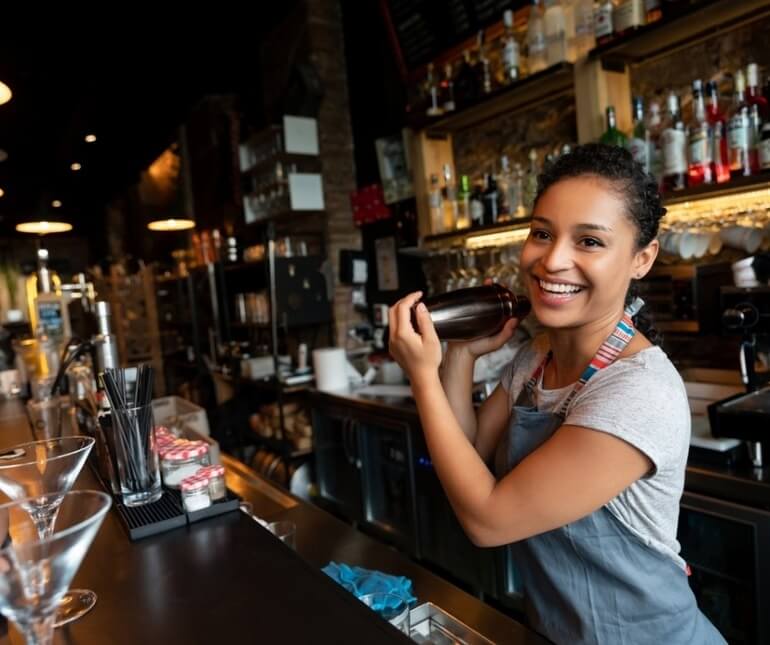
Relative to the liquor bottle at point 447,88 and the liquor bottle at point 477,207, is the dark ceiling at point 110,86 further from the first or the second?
the liquor bottle at point 477,207

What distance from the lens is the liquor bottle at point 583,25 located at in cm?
233

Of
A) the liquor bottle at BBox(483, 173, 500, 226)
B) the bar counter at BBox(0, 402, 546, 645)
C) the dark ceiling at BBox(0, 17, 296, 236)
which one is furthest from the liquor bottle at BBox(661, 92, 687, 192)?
the dark ceiling at BBox(0, 17, 296, 236)

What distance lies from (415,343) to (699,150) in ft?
5.34

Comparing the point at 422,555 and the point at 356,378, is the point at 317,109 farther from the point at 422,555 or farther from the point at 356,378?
the point at 422,555

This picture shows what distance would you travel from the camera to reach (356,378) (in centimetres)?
357

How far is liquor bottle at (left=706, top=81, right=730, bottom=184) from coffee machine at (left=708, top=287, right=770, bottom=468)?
0.45 m

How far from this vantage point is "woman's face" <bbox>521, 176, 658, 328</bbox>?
98cm

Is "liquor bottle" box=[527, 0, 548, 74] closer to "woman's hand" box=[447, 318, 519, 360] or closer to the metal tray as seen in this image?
"woman's hand" box=[447, 318, 519, 360]

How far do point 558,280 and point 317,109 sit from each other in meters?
3.56

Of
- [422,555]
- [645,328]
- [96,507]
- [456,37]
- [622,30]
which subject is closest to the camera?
[96,507]

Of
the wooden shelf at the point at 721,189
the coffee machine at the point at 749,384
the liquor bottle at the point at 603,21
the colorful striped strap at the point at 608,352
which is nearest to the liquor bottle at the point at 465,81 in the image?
the liquor bottle at the point at 603,21

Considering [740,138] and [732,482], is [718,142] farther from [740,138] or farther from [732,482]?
[732,482]

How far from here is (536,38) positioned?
251 centimetres

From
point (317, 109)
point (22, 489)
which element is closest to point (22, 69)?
point (317, 109)
